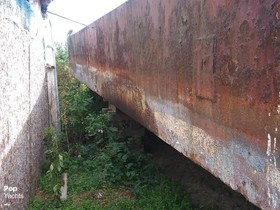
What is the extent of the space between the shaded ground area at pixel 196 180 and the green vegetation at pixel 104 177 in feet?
0.99

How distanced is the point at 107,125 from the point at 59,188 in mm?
1649

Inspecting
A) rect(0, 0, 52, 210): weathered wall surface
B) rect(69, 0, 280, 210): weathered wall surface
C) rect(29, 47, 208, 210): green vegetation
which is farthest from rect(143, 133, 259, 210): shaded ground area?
rect(0, 0, 52, 210): weathered wall surface

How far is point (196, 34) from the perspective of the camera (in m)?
2.09

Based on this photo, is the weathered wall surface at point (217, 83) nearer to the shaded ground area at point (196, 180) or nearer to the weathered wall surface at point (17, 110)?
the weathered wall surface at point (17, 110)

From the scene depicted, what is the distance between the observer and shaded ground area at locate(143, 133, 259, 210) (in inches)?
179

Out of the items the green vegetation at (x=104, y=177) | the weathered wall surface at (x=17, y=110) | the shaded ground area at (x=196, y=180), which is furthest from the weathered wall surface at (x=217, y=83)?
the shaded ground area at (x=196, y=180)

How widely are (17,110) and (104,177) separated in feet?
5.93

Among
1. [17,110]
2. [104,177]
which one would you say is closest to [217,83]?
[17,110]

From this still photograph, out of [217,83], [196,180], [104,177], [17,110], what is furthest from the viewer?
[196,180]

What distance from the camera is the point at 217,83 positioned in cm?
184

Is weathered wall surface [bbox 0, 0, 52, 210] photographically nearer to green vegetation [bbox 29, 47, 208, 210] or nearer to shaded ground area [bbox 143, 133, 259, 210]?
green vegetation [bbox 29, 47, 208, 210]

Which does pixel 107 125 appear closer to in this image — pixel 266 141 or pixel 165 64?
pixel 165 64

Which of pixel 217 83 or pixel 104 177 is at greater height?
pixel 217 83

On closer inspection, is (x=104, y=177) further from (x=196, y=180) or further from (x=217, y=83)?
(x=217, y=83)
